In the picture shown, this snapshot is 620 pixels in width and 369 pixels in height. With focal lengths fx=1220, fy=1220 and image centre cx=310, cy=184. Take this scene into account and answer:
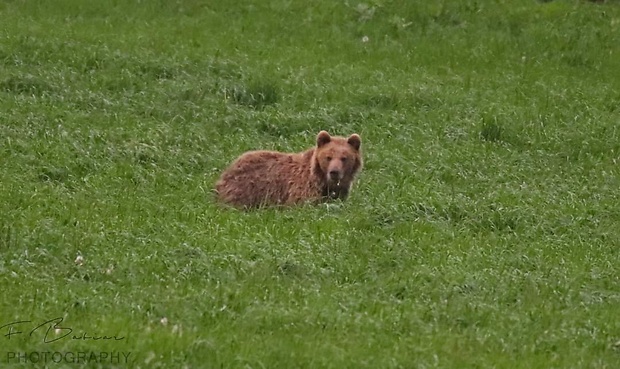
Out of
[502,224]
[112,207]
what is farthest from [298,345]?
[502,224]

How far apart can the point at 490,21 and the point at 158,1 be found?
635 centimetres

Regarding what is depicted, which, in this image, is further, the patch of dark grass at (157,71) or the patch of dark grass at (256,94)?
the patch of dark grass at (157,71)

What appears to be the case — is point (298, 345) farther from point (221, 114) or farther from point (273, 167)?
point (221, 114)

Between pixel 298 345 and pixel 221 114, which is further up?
pixel 298 345

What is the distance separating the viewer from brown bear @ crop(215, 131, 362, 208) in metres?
12.4

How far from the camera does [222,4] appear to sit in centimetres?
2359

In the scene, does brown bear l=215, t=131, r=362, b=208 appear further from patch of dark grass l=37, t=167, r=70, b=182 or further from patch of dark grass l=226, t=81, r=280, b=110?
patch of dark grass l=226, t=81, r=280, b=110

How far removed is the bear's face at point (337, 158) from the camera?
12414 millimetres

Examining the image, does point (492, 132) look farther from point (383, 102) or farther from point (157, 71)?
point (157, 71)

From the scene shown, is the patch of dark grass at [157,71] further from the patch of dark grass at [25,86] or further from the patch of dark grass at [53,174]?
the patch of dark grass at [53,174]

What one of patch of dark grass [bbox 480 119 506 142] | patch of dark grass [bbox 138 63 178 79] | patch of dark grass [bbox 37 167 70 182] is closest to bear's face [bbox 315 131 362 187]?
patch of dark grass [bbox 37 167 70 182]

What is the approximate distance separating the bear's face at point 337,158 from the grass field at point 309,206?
0.94 ft

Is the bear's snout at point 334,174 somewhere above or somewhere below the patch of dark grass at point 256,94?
above

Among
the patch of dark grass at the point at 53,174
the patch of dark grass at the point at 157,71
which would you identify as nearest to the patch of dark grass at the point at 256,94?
the patch of dark grass at the point at 157,71
